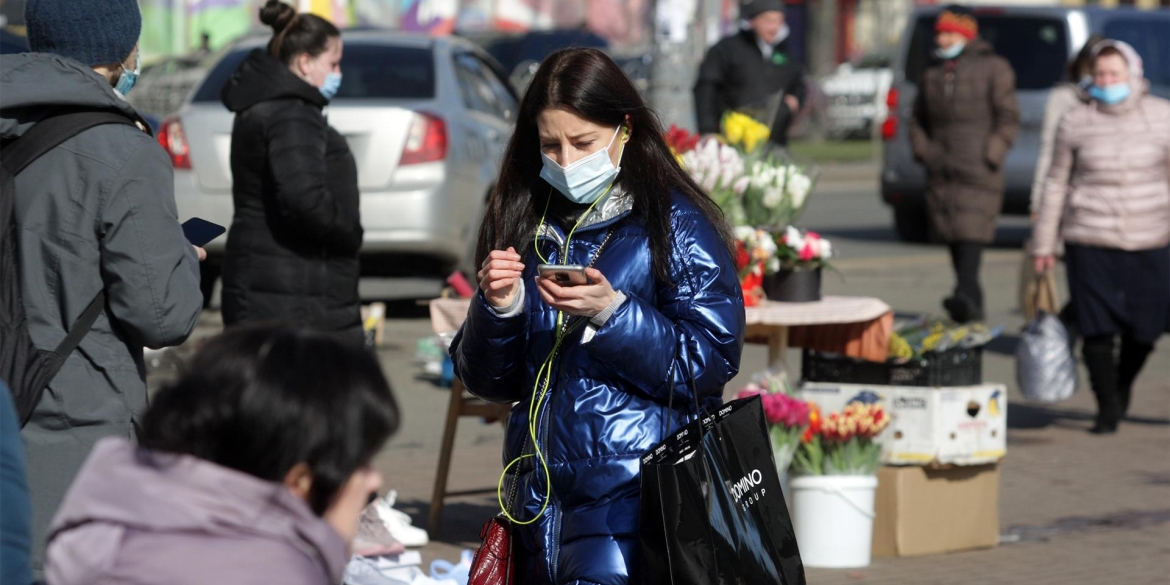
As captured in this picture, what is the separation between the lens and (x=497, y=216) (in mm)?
3518

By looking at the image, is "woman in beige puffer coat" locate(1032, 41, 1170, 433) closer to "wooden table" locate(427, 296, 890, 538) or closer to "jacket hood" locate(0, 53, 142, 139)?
"wooden table" locate(427, 296, 890, 538)

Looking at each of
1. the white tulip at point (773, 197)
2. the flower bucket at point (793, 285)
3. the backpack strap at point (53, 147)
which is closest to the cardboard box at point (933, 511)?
the flower bucket at point (793, 285)

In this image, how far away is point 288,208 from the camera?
544 cm

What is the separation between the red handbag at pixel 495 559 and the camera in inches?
129

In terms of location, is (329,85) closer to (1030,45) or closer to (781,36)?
(781,36)

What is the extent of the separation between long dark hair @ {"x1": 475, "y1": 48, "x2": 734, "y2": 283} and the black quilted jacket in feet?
6.62

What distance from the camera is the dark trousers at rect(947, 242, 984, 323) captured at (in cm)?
1037

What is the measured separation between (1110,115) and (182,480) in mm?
6662

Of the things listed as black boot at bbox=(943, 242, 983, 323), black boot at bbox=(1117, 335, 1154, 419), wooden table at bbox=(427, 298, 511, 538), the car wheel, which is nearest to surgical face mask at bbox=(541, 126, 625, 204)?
wooden table at bbox=(427, 298, 511, 538)

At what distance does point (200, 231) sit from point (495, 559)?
3.71ft

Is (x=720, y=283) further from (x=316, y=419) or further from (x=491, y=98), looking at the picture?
(x=491, y=98)

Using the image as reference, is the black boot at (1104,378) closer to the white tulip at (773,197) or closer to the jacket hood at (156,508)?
the white tulip at (773,197)

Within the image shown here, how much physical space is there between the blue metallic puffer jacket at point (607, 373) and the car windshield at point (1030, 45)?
11.6 m

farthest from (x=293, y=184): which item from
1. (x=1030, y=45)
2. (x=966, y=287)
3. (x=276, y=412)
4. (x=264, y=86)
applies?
(x=1030, y=45)
